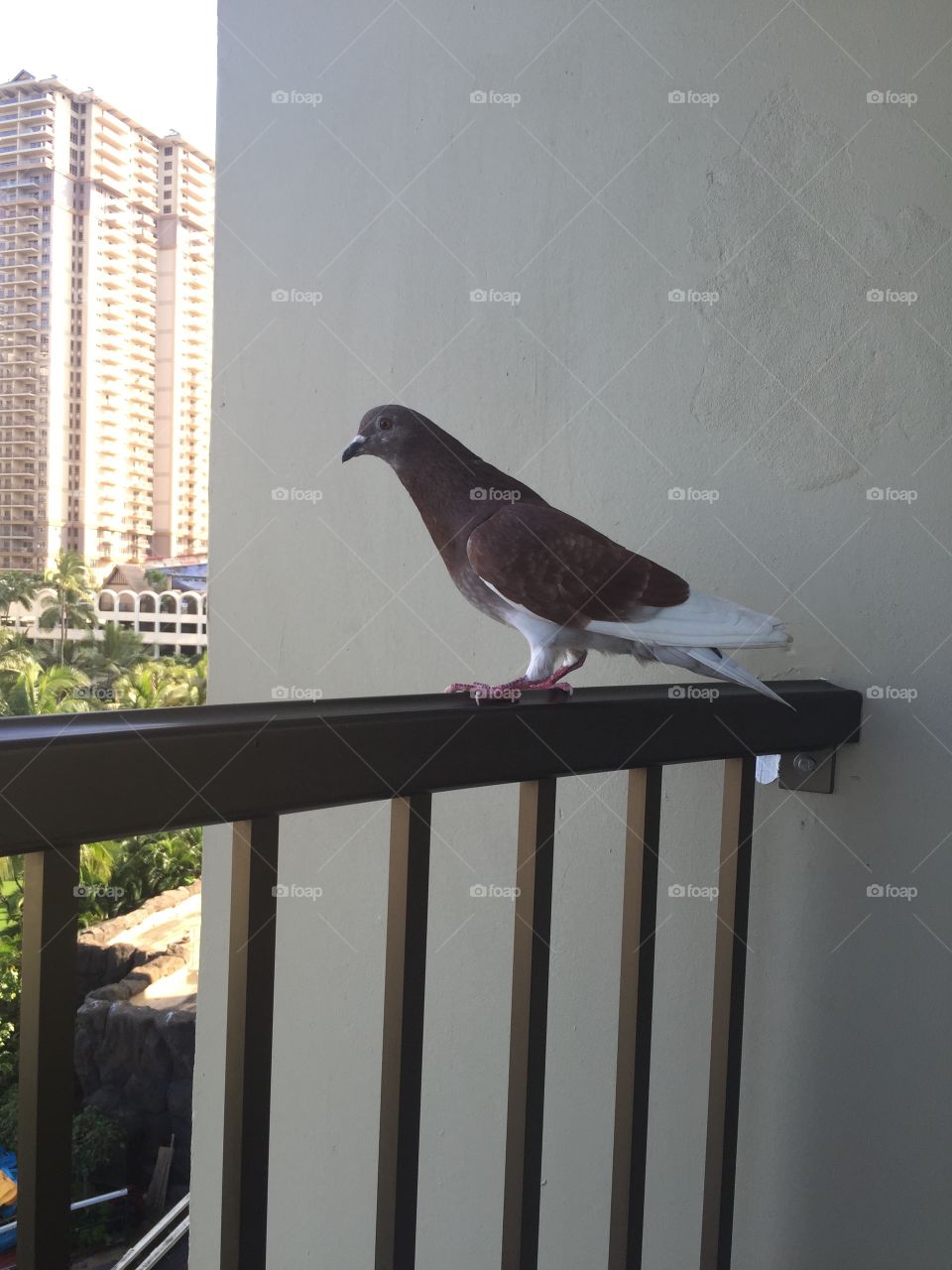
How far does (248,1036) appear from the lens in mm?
626

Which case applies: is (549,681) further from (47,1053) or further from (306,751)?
(47,1053)

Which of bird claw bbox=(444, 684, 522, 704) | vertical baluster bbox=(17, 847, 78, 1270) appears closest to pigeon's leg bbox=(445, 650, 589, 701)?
bird claw bbox=(444, 684, 522, 704)

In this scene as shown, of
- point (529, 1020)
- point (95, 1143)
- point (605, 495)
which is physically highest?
point (605, 495)

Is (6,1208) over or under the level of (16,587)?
under

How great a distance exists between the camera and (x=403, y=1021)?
0.73 meters

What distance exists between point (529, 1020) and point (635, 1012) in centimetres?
17

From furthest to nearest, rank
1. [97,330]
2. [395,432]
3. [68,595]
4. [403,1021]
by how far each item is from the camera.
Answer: [97,330] < [68,595] < [395,432] < [403,1021]

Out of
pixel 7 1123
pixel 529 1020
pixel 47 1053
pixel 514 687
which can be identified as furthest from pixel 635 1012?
pixel 7 1123

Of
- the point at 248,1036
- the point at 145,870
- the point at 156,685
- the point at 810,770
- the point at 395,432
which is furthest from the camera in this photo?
the point at 156,685

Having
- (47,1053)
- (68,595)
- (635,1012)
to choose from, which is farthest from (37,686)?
(47,1053)

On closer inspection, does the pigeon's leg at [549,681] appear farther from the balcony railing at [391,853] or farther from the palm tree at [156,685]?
the palm tree at [156,685]

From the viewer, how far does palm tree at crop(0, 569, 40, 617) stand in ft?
78.8

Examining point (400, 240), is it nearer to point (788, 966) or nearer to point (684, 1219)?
point (788, 966)

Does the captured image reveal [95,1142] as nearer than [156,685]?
Yes
